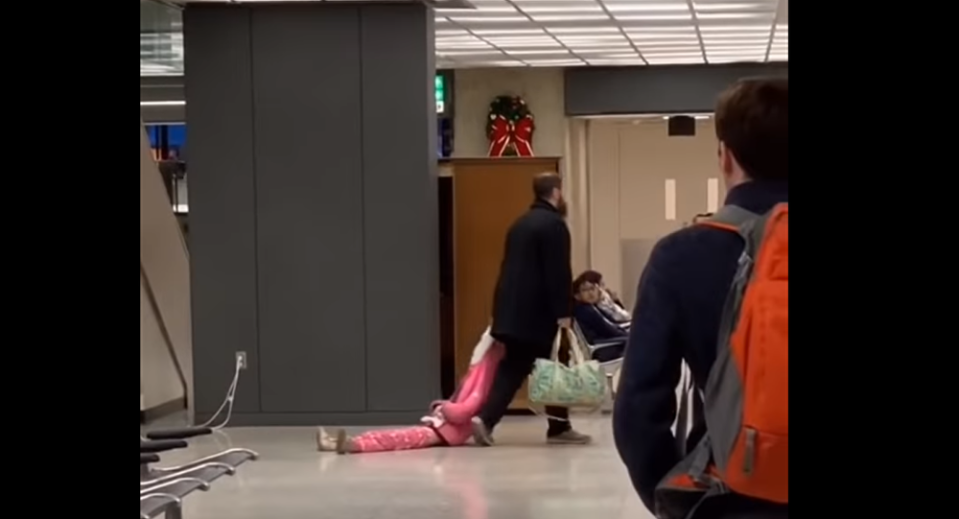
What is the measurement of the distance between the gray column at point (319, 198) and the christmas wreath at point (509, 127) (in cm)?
552

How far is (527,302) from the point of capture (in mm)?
9062

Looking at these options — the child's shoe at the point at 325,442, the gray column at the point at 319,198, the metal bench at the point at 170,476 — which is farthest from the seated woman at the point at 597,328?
the metal bench at the point at 170,476

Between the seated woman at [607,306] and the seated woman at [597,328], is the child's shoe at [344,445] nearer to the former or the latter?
the seated woman at [597,328]

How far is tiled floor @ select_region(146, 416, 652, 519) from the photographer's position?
6832 mm

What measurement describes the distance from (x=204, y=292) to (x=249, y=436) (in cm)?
124

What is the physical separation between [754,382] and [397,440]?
706 centimetres

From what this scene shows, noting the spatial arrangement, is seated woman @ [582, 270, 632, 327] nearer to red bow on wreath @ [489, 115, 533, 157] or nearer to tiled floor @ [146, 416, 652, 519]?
tiled floor @ [146, 416, 652, 519]

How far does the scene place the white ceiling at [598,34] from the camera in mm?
11227

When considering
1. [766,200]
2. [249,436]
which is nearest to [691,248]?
[766,200]

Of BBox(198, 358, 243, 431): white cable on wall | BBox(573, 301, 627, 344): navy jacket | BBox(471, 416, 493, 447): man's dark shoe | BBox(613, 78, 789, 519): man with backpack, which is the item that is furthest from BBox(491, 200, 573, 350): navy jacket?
BBox(613, 78, 789, 519): man with backpack

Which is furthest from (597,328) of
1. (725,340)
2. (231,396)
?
(725,340)
